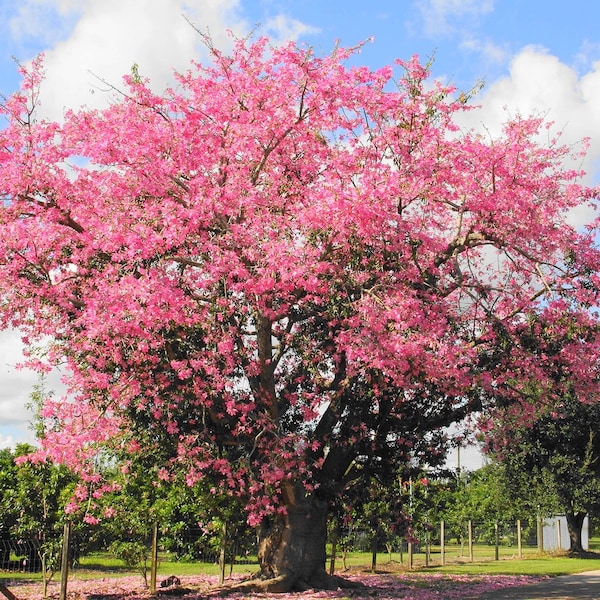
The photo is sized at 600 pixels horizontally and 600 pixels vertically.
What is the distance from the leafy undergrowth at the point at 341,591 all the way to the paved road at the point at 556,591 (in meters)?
0.57

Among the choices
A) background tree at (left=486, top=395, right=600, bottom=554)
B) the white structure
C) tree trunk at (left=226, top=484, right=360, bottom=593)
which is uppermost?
background tree at (left=486, top=395, right=600, bottom=554)

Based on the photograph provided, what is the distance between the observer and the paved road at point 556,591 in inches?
642

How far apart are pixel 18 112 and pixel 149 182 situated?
123 inches

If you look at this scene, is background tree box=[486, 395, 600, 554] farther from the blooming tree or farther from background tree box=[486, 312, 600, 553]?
the blooming tree

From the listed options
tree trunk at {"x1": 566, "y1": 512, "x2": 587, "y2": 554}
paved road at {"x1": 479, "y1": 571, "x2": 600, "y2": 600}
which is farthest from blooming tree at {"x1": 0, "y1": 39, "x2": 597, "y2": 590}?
tree trunk at {"x1": 566, "y1": 512, "x2": 587, "y2": 554}

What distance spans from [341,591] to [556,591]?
5.11 meters

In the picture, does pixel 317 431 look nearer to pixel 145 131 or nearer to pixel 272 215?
pixel 272 215

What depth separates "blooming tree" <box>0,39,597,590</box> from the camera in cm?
1427

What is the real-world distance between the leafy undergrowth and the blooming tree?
1251 mm

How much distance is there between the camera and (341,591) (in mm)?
16812

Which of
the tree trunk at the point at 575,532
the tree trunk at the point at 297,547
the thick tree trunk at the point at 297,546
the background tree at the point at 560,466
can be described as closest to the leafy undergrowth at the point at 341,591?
the tree trunk at the point at 297,547

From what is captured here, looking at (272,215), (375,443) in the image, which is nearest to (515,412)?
(375,443)

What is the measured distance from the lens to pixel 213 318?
14234 mm

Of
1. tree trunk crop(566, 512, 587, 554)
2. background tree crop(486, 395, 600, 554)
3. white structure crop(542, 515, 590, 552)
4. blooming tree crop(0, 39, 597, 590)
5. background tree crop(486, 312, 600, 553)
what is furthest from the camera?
white structure crop(542, 515, 590, 552)
